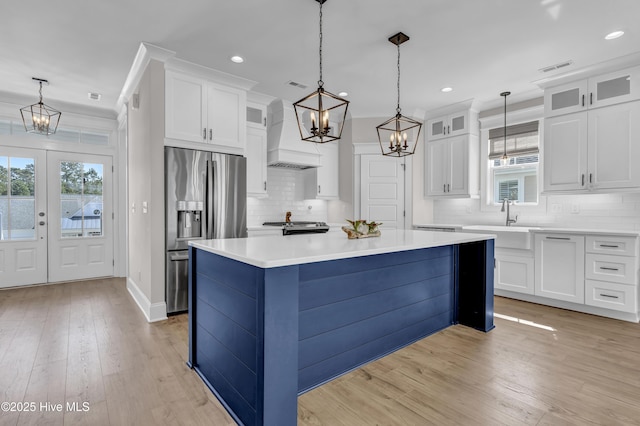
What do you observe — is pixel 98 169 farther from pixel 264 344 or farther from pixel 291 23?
pixel 264 344

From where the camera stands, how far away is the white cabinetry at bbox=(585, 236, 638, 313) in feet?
10.9

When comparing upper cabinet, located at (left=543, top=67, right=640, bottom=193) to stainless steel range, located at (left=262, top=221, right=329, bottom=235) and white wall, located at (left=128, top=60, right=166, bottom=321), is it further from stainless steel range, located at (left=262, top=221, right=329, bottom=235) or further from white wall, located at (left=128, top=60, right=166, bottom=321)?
white wall, located at (left=128, top=60, right=166, bottom=321)

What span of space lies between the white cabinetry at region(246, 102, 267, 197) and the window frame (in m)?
3.33

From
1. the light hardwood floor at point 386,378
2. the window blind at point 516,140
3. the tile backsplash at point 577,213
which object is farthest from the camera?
the window blind at point 516,140

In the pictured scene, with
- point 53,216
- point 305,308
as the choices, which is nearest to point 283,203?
point 53,216

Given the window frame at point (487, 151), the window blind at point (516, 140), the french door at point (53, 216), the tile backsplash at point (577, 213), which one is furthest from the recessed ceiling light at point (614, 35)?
the french door at point (53, 216)

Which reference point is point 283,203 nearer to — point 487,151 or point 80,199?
point 80,199

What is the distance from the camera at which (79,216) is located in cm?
518

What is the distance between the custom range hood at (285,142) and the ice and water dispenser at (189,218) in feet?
5.35

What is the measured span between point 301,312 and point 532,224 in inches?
157

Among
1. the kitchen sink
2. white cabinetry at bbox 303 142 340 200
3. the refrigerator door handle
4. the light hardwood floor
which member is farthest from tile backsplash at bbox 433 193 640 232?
the refrigerator door handle

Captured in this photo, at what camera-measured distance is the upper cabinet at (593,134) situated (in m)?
3.49

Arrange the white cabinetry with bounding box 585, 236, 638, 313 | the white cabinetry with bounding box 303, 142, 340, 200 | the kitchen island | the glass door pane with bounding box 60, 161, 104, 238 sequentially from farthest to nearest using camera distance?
the white cabinetry with bounding box 303, 142, 340, 200 < the glass door pane with bounding box 60, 161, 104, 238 < the white cabinetry with bounding box 585, 236, 638, 313 < the kitchen island

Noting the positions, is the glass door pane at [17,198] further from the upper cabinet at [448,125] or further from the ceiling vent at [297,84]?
the upper cabinet at [448,125]
